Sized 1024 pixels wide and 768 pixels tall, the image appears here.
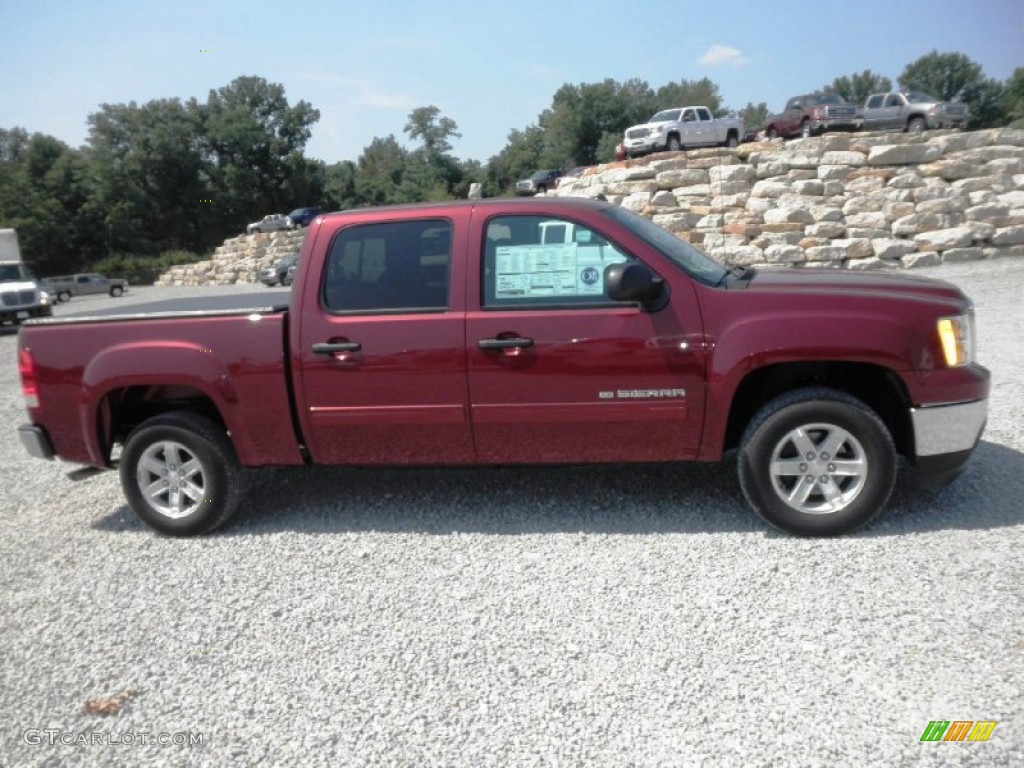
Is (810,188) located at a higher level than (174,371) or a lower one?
higher

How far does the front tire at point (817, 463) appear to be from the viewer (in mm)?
3932

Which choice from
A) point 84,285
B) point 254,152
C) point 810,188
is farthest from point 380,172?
point 810,188

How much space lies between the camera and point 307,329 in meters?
4.36

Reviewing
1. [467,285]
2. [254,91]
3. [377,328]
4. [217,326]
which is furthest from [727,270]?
[254,91]

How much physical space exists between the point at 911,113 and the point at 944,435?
27.5 metres

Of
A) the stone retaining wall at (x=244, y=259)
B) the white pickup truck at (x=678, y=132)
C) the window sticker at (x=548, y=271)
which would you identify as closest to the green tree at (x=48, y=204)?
the stone retaining wall at (x=244, y=259)

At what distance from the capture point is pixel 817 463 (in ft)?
13.1

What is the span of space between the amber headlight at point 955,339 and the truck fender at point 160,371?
12.4ft

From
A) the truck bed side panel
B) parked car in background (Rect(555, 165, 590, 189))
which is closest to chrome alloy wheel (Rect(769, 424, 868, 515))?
the truck bed side panel

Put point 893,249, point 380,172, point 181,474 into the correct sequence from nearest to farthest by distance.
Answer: point 181,474 → point 893,249 → point 380,172

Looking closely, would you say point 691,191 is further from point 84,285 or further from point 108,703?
point 84,285

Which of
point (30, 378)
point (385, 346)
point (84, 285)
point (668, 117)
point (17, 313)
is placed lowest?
point (84, 285)

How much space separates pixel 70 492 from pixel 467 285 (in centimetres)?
371

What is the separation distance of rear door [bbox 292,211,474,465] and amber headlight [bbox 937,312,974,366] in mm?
2451
